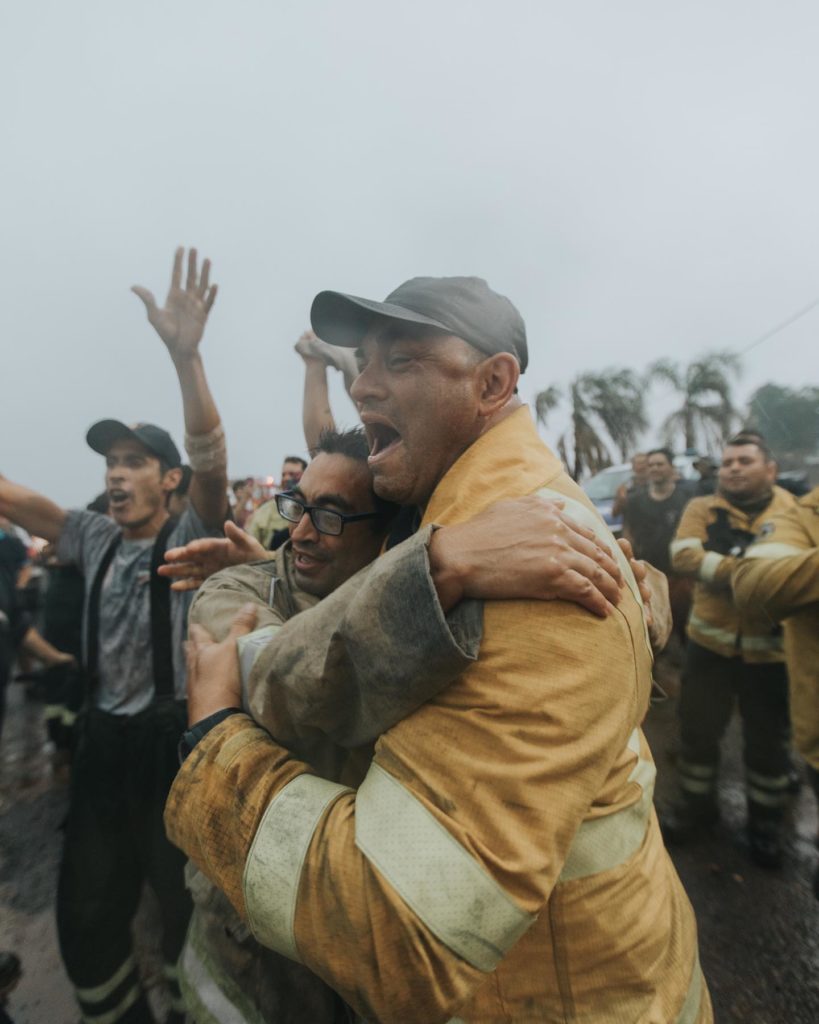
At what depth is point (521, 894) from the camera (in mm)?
792

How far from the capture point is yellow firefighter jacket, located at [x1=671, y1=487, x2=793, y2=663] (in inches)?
152

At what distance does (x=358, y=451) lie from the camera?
1957 millimetres

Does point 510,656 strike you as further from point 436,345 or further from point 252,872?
point 436,345

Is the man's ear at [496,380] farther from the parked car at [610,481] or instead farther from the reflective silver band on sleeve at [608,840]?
the parked car at [610,481]

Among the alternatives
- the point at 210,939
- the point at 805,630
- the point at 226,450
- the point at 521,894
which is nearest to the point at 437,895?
the point at 521,894

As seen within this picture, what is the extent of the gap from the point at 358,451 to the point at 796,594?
7.07 ft

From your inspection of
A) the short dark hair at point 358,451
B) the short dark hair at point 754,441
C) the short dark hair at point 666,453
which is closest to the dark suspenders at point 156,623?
the short dark hair at point 358,451

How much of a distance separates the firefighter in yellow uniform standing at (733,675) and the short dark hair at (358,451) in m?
2.95

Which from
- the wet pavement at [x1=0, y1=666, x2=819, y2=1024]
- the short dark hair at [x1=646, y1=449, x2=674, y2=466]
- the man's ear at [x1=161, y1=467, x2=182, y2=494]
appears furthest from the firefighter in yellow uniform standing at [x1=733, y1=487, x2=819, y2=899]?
the short dark hair at [x1=646, y1=449, x2=674, y2=466]

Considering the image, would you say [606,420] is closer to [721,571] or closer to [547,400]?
[547,400]

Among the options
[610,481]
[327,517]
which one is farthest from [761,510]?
[610,481]

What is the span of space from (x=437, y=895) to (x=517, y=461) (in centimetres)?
75

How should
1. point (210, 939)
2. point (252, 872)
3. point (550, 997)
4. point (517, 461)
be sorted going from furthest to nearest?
point (210, 939), point (517, 461), point (550, 997), point (252, 872)

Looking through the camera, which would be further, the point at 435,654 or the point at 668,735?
the point at 668,735
